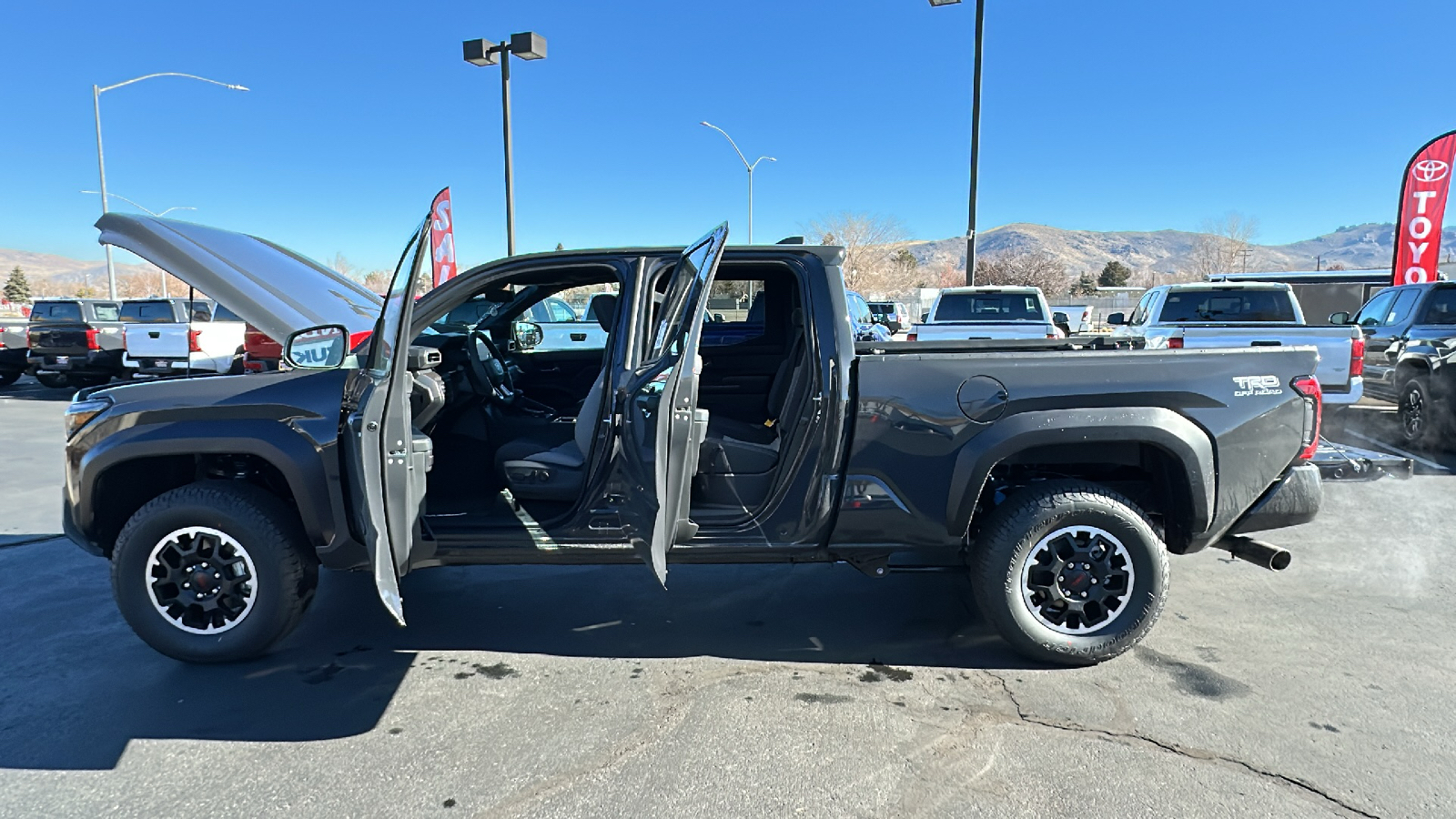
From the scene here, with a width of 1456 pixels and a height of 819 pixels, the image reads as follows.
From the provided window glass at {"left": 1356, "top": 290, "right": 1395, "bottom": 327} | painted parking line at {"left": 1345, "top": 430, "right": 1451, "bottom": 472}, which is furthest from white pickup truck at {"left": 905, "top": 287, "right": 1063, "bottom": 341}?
painted parking line at {"left": 1345, "top": 430, "right": 1451, "bottom": 472}

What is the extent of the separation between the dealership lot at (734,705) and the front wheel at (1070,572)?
0.52 ft

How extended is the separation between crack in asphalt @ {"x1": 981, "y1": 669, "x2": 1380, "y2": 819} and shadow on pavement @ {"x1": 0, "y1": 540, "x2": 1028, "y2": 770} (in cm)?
52

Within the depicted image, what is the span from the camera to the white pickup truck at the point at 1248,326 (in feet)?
28.0

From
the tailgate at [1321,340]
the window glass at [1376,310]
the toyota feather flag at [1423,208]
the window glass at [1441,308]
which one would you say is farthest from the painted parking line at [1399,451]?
the toyota feather flag at [1423,208]

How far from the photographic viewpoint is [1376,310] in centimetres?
1065

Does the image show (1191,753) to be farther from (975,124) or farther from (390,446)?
(975,124)

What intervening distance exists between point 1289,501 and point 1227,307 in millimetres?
7911

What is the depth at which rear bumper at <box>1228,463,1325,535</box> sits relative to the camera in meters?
3.62

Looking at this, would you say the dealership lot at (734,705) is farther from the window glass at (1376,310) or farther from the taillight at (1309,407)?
the window glass at (1376,310)

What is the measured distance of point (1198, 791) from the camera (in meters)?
2.70

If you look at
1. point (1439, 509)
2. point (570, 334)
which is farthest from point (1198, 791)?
point (570, 334)

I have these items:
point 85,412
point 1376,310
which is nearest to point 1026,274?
point 1376,310

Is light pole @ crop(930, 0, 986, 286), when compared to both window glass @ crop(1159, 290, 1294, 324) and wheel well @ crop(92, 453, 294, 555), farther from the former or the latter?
wheel well @ crop(92, 453, 294, 555)

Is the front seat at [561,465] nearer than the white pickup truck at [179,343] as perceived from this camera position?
Yes
